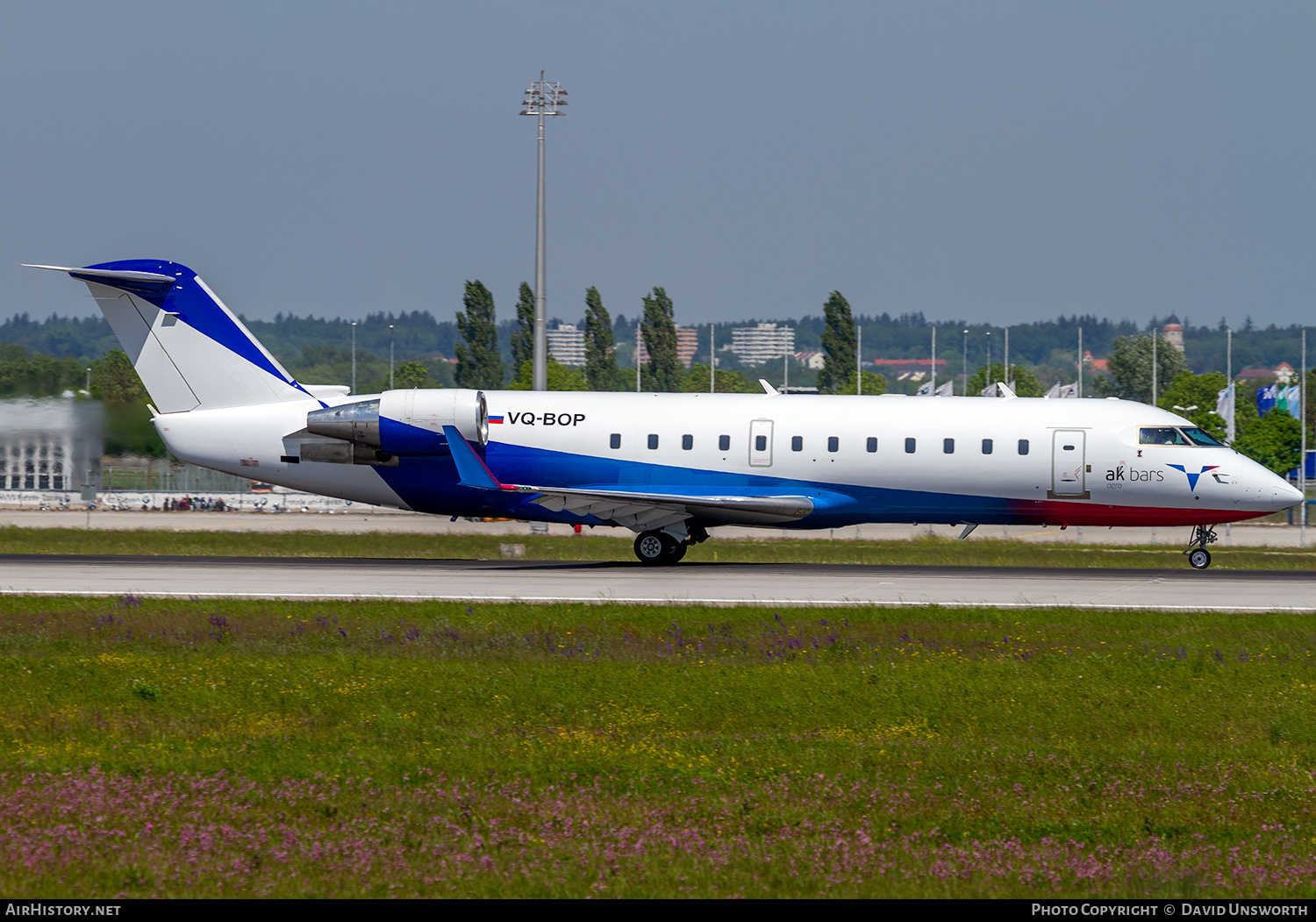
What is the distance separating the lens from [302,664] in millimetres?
15391

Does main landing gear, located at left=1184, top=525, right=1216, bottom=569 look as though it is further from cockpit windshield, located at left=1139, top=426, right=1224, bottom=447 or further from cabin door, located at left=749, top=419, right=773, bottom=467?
cabin door, located at left=749, top=419, right=773, bottom=467

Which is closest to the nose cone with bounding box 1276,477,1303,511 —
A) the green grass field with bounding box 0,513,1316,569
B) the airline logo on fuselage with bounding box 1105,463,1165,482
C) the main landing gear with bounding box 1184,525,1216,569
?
the main landing gear with bounding box 1184,525,1216,569

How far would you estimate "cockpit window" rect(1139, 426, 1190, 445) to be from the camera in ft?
92.5

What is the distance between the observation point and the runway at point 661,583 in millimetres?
22094

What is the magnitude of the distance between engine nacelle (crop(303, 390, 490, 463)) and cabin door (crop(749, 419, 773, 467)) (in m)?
5.80

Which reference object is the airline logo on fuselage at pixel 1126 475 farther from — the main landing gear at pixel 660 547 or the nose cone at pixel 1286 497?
the main landing gear at pixel 660 547

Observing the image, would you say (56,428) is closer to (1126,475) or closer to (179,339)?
(179,339)

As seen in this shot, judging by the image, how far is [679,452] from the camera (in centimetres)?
2833

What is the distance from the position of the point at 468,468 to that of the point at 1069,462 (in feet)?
41.6

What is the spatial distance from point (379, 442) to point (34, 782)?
18.5 meters

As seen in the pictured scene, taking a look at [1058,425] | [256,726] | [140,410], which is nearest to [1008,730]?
[256,726]

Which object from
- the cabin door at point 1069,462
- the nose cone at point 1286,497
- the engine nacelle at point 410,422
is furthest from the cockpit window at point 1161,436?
the engine nacelle at point 410,422

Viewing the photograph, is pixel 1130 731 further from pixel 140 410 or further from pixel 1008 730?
pixel 140 410

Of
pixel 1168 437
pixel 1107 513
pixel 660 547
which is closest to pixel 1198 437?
pixel 1168 437
